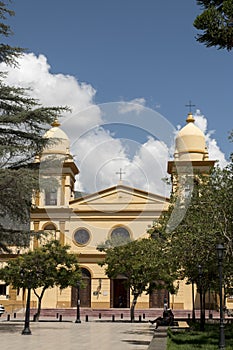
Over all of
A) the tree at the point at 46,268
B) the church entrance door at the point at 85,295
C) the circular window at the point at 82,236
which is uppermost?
the circular window at the point at 82,236

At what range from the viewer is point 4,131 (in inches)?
977

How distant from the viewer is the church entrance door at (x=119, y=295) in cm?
4875

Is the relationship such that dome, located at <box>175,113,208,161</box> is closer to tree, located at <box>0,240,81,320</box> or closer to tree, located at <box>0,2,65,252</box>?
tree, located at <box>0,240,81,320</box>

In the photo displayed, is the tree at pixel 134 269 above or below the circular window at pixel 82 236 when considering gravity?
below

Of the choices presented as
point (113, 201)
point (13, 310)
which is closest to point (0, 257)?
point (13, 310)

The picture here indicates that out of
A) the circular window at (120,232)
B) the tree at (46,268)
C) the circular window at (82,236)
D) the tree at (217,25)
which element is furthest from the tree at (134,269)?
the tree at (217,25)

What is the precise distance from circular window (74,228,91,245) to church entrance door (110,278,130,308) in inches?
173

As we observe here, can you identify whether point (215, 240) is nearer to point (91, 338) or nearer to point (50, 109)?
point (91, 338)

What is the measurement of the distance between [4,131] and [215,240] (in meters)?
11.2

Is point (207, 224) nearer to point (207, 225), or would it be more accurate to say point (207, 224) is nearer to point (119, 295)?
point (207, 225)

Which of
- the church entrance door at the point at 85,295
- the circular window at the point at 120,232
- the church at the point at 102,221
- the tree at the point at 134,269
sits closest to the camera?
the tree at the point at 134,269

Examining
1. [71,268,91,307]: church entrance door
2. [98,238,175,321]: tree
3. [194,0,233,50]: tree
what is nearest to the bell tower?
[71,268,91,307]: church entrance door

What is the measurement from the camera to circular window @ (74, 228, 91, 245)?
50500 mm

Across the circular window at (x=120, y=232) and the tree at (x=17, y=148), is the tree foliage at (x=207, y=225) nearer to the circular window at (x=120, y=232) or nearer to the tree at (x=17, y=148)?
the tree at (x=17, y=148)
